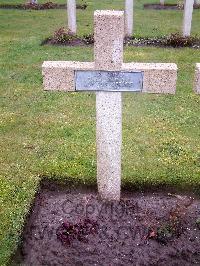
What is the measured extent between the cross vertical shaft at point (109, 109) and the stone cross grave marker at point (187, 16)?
783cm

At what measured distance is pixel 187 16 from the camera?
1154 cm

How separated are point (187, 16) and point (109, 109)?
7.99 meters

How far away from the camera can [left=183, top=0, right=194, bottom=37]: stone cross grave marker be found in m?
11.3

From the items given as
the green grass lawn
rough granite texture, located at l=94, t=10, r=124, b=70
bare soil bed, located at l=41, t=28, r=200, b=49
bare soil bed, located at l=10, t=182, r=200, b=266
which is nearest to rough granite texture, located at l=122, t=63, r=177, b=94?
rough granite texture, located at l=94, t=10, r=124, b=70

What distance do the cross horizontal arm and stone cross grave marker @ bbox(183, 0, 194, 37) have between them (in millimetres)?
7709

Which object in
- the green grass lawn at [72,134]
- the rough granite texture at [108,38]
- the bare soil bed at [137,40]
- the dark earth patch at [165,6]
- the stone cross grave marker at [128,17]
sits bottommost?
the green grass lawn at [72,134]

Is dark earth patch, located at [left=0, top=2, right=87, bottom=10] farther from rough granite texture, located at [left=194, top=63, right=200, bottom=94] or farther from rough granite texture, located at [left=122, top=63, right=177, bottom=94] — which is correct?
rough granite texture, located at [left=194, top=63, right=200, bottom=94]

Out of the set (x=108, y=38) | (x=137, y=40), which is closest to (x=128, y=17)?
(x=137, y=40)

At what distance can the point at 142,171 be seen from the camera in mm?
5613

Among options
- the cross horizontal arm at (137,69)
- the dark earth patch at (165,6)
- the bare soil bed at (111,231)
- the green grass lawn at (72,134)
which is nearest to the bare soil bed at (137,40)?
the green grass lawn at (72,134)

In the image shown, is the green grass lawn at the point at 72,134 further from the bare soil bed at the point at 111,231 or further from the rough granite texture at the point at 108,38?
the rough granite texture at the point at 108,38

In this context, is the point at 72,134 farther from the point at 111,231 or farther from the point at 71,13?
the point at 71,13

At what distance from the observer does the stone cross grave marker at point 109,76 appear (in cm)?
404

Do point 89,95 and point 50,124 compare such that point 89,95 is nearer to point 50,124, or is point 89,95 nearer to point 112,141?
point 50,124
